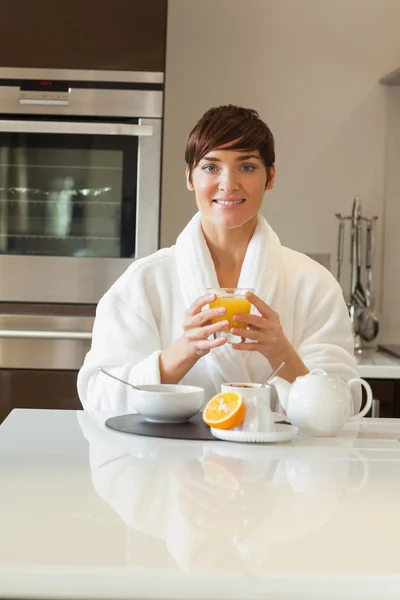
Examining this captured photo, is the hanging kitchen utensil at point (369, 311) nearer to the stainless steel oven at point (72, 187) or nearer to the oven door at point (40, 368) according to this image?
the stainless steel oven at point (72, 187)

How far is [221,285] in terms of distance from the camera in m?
2.33

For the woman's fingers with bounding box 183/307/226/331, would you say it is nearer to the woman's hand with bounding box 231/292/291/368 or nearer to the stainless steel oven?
the woman's hand with bounding box 231/292/291/368

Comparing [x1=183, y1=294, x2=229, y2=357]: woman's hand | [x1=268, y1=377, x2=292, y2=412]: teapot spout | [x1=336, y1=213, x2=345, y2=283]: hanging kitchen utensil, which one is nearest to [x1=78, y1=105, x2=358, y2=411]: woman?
[x1=183, y1=294, x2=229, y2=357]: woman's hand

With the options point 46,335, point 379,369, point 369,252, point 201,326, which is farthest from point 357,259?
point 201,326

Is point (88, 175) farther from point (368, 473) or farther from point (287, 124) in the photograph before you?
point (368, 473)

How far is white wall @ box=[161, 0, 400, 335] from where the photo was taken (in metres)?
3.81

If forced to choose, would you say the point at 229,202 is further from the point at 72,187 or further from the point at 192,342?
the point at 72,187

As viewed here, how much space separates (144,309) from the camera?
2.26 meters

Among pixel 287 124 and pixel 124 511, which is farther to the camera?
pixel 287 124

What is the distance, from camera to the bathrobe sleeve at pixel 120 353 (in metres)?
2.10

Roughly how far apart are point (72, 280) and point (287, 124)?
1.21 metres

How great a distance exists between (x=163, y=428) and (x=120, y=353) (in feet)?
1.38

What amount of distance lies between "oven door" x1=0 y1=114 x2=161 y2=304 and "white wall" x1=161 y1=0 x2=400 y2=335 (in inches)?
22.8

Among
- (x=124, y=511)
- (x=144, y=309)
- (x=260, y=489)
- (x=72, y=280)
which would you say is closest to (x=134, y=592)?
(x=124, y=511)
